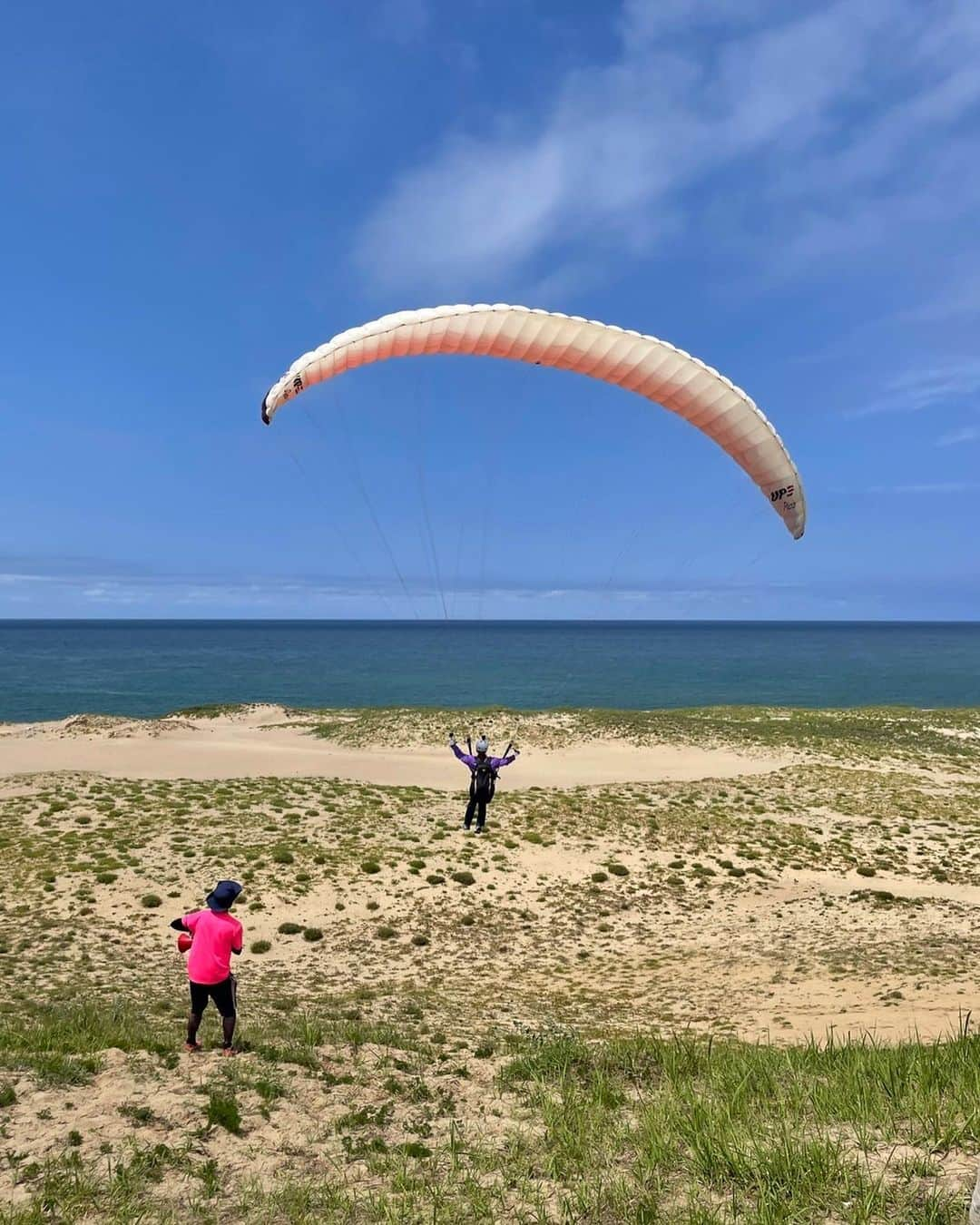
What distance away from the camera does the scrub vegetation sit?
17.4 feet

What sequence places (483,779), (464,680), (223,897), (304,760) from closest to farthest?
(223,897) → (483,779) → (304,760) → (464,680)

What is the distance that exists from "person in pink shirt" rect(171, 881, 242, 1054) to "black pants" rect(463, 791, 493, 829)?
12.3 meters

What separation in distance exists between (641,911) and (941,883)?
8089 millimetres

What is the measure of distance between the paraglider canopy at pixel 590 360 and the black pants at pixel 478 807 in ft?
35.1

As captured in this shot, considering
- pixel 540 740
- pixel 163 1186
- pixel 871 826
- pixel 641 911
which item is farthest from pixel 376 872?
pixel 540 740

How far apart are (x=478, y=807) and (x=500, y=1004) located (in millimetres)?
10138

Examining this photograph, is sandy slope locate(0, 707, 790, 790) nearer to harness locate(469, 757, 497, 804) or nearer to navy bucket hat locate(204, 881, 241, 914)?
harness locate(469, 757, 497, 804)

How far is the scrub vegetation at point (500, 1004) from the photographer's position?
17.4 ft

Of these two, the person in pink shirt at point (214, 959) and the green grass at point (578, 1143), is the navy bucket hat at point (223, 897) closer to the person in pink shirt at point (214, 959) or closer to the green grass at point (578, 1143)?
the person in pink shirt at point (214, 959)

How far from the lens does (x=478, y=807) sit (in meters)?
21.6

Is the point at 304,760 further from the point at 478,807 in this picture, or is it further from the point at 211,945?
the point at 211,945

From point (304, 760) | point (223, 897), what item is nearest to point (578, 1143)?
point (223, 897)

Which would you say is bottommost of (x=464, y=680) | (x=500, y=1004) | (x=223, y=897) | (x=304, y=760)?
(x=464, y=680)

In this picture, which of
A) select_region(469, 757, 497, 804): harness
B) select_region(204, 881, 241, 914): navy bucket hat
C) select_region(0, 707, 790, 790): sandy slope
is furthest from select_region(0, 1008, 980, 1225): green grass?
select_region(0, 707, 790, 790): sandy slope
